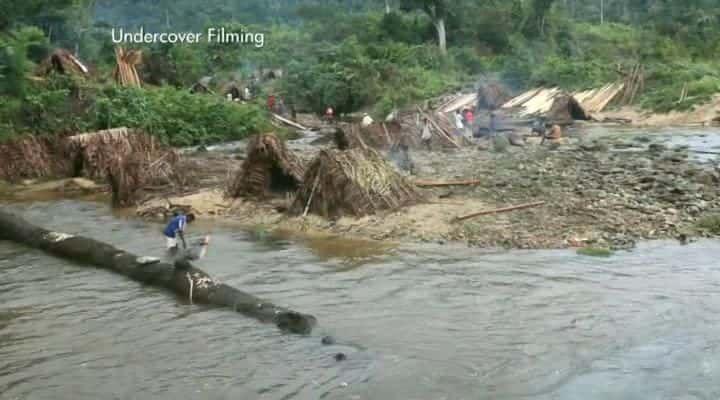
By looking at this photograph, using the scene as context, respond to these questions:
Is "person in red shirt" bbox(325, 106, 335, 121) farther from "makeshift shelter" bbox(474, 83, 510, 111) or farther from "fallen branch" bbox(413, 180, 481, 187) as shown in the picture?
"fallen branch" bbox(413, 180, 481, 187)

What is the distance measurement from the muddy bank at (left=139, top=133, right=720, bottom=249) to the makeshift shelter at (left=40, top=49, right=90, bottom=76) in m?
9.92

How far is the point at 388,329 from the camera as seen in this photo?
998 cm

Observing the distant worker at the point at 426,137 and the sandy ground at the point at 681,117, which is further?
the sandy ground at the point at 681,117

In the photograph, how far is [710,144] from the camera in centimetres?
2467

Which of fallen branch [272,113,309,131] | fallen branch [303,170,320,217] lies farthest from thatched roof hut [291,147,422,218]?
fallen branch [272,113,309,131]

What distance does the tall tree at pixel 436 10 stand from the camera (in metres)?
48.8

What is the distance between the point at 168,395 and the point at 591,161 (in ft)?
50.0

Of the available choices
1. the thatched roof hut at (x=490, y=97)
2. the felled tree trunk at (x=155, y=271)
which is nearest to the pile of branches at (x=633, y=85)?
the thatched roof hut at (x=490, y=97)

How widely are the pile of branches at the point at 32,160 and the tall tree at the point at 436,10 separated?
28.8 m

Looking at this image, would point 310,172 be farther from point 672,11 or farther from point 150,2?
point 150,2

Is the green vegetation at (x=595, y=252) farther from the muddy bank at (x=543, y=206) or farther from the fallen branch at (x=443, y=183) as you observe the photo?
the fallen branch at (x=443, y=183)

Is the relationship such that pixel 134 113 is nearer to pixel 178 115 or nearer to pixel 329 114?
pixel 178 115

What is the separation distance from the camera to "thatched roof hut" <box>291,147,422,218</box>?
1501 centimetres

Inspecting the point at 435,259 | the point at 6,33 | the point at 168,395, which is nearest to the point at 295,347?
the point at 168,395
